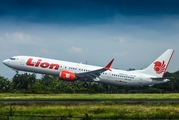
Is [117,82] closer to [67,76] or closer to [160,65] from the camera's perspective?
[67,76]

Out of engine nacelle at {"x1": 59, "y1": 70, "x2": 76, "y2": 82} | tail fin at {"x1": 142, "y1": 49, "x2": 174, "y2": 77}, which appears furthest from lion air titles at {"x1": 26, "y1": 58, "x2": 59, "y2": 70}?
tail fin at {"x1": 142, "y1": 49, "x2": 174, "y2": 77}

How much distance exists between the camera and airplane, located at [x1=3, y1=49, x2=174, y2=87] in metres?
54.4

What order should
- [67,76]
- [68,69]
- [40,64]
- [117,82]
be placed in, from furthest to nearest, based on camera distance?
1. [117,82]
2. [68,69]
3. [40,64]
4. [67,76]

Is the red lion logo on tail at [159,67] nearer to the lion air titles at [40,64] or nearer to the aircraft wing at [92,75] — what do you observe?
the aircraft wing at [92,75]

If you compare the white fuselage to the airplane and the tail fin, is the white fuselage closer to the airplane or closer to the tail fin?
the airplane

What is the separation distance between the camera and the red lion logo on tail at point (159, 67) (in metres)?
62.4

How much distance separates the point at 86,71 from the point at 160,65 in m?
15.4

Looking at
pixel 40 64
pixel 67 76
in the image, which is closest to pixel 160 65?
pixel 67 76

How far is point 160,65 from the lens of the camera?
62.9m

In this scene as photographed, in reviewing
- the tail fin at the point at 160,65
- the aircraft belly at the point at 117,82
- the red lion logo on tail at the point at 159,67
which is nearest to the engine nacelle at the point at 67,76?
the aircraft belly at the point at 117,82

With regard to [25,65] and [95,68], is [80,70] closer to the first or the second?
[95,68]

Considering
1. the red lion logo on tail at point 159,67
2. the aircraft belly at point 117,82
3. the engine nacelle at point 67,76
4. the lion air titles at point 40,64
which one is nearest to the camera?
the engine nacelle at point 67,76

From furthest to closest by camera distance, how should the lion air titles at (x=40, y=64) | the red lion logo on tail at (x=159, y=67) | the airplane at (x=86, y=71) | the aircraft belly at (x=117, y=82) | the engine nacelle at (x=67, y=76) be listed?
the red lion logo on tail at (x=159, y=67) < the aircraft belly at (x=117, y=82) < the airplane at (x=86, y=71) < the lion air titles at (x=40, y=64) < the engine nacelle at (x=67, y=76)

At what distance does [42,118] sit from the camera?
2473 cm
